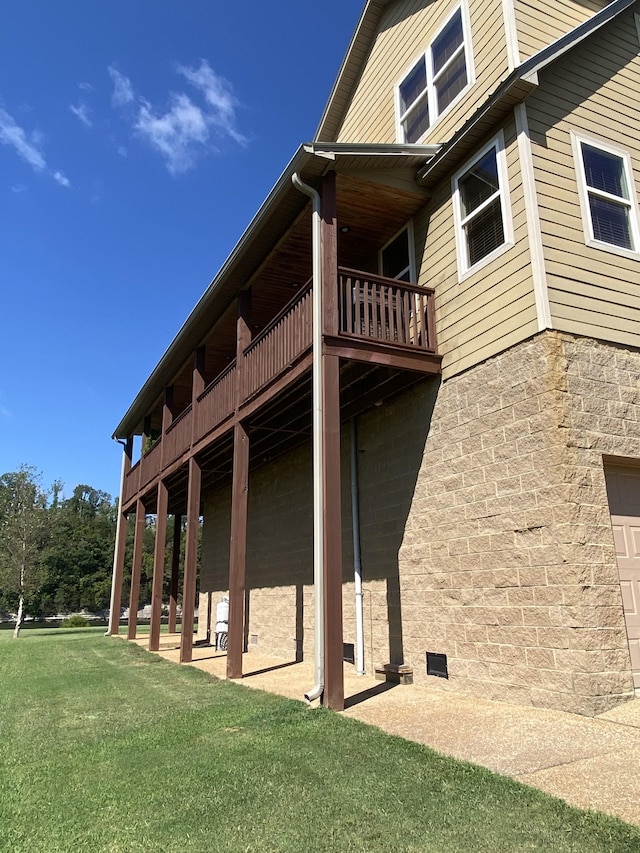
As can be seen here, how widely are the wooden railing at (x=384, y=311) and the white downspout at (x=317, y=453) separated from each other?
1.16ft

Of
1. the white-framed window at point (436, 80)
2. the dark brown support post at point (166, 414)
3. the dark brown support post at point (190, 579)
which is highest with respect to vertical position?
the white-framed window at point (436, 80)

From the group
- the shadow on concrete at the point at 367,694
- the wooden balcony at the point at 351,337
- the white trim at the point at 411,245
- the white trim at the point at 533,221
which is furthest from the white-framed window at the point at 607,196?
the shadow on concrete at the point at 367,694

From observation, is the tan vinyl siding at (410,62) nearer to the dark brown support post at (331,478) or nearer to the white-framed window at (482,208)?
the white-framed window at (482,208)

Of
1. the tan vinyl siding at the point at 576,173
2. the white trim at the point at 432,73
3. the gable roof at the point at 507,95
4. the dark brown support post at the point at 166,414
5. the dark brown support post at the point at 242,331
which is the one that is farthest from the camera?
the dark brown support post at the point at 166,414

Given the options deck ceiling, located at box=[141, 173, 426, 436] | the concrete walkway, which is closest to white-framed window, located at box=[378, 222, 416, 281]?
deck ceiling, located at box=[141, 173, 426, 436]

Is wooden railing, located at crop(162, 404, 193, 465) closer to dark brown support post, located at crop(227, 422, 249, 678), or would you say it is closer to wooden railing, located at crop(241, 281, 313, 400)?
wooden railing, located at crop(241, 281, 313, 400)

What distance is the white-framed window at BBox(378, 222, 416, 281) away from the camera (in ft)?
29.3

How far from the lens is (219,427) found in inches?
421

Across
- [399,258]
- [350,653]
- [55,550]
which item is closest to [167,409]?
[399,258]

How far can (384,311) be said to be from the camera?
25.4ft

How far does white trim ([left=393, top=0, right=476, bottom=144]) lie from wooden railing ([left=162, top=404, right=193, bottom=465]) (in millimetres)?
7129

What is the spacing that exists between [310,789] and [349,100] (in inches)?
493

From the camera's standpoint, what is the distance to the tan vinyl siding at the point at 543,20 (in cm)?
766

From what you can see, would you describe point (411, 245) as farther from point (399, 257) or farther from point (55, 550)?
point (55, 550)
